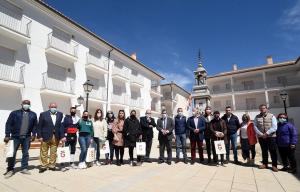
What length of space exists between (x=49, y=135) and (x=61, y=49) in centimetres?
1394

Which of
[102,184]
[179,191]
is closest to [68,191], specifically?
[102,184]

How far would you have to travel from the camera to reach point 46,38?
57.2 feet

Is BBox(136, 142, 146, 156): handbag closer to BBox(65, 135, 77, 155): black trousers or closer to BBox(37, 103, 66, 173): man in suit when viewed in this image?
BBox(65, 135, 77, 155): black trousers

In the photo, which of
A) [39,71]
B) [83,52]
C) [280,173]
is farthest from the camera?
[83,52]

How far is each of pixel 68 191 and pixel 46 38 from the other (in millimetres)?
16215

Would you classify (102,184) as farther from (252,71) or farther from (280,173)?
(252,71)

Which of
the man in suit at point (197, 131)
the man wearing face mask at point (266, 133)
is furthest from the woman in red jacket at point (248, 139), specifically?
the man in suit at point (197, 131)

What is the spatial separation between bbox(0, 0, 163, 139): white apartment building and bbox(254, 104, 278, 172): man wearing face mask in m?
15.0

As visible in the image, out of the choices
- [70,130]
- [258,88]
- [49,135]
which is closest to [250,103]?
[258,88]

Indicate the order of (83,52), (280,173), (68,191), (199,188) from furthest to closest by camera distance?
(83,52) < (280,173) < (199,188) < (68,191)

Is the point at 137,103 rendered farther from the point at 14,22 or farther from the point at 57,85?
the point at 14,22

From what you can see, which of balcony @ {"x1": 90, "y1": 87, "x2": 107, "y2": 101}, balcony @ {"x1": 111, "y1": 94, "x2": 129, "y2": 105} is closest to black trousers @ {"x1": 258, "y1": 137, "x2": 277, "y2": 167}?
balcony @ {"x1": 90, "y1": 87, "x2": 107, "y2": 101}

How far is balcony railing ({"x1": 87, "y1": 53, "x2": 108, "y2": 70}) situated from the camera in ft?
70.2

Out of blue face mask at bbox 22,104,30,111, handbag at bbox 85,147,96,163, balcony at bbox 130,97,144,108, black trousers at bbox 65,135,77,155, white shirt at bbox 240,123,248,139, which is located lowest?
handbag at bbox 85,147,96,163
